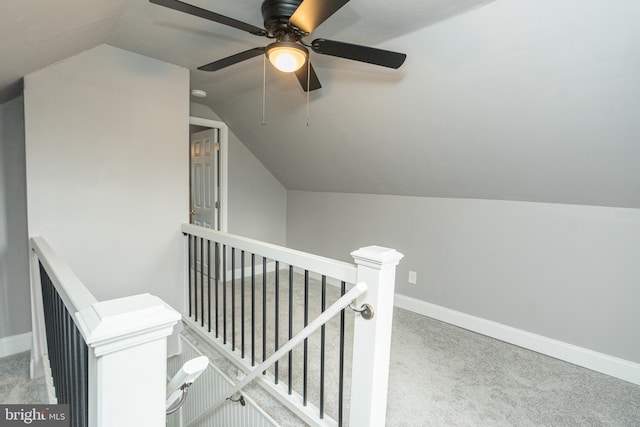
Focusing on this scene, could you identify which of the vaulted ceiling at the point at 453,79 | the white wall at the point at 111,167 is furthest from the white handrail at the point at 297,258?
the vaulted ceiling at the point at 453,79

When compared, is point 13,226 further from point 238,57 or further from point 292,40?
point 292,40

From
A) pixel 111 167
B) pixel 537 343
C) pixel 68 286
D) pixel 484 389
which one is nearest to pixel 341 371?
pixel 68 286

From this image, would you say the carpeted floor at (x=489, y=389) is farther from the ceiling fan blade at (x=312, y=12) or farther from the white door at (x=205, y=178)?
the ceiling fan blade at (x=312, y=12)

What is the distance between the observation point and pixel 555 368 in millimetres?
2346

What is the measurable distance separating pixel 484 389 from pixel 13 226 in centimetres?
365

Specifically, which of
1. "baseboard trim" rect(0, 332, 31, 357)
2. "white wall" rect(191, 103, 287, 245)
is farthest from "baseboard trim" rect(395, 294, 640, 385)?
"baseboard trim" rect(0, 332, 31, 357)

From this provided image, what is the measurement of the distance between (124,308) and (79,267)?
212cm

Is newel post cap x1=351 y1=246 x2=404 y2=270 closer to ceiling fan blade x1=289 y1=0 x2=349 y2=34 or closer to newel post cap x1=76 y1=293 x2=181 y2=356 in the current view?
newel post cap x1=76 y1=293 x2=181 y2=356

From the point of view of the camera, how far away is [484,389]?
2078mm

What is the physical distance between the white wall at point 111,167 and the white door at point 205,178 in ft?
4.04

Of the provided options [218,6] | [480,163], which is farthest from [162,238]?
[480,163]

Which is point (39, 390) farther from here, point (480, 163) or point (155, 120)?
point (480, 163)

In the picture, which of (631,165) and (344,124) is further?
(344,124)

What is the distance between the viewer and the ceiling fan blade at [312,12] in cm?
126
